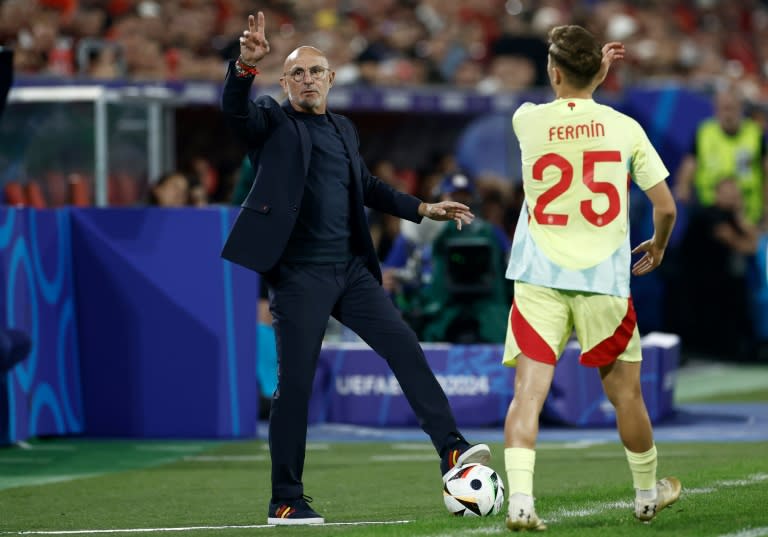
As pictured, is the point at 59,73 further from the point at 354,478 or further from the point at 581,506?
the point at 581,506

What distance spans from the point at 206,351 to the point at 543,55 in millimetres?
8398

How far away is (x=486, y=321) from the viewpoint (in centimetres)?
1266

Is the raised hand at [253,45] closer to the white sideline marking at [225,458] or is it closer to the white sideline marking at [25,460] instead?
the white sideline marking at [225,458]

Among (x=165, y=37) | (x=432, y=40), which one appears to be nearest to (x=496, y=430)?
(x=165, y=37)

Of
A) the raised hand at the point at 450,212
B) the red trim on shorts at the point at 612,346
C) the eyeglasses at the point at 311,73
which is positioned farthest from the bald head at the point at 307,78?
the red trim on shorts at the point at 612,346

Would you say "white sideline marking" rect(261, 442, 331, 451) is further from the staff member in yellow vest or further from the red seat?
the staff member in yellow vest

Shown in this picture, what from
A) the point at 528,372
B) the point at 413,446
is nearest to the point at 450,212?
the point at 528,372

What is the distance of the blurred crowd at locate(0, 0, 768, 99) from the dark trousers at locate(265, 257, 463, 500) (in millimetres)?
8117

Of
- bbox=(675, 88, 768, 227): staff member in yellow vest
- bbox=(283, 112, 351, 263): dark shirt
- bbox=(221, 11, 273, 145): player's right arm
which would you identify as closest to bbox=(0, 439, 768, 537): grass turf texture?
bbox=(283, 112, 351, 263): dark shirt

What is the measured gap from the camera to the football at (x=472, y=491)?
708 cm

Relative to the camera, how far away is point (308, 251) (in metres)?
7.39

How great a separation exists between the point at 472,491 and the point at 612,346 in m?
1.09

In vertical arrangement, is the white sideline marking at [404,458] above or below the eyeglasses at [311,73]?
below

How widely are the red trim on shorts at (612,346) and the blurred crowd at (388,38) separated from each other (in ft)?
31.2
